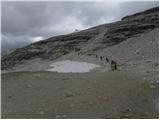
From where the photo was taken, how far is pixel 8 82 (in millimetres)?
17062

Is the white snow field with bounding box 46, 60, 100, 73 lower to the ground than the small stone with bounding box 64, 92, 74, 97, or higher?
higher

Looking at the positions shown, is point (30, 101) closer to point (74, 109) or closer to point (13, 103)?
point (13, 103)

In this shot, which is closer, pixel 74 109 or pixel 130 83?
pixel 74 109

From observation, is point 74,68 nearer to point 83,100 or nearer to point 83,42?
point 83,100

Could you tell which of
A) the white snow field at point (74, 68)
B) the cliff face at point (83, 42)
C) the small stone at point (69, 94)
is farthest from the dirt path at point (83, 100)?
the cliff face at point (83, 42)

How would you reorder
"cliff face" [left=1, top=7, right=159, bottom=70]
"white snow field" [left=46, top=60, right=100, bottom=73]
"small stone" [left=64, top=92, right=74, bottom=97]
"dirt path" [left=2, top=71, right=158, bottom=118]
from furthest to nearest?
"cliff face" [left=1, top=7, right=159, bottom=70]
"white snow field" [left=46, top=60, right=100, bottom=73]
"small stone" [left=64, top=92, right=74, bottom=97]
"dirt path" [left=2, top=71, right=158, bottom=118]

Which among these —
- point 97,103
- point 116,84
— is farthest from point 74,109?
point 116,84

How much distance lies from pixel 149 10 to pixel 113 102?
80.7m

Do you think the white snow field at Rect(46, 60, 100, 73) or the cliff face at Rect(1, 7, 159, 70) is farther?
the cliff face at Rect(1, 7, 159, 70)

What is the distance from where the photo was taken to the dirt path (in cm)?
970

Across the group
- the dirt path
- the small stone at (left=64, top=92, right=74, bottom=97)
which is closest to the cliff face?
the dirt path

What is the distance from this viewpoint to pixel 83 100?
1129 centimetres

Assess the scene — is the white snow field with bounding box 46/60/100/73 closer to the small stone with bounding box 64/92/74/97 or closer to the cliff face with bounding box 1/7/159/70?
the small stone with bounding box 64/92/74/97

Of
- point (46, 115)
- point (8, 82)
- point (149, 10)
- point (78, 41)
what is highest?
point (149, 10)
